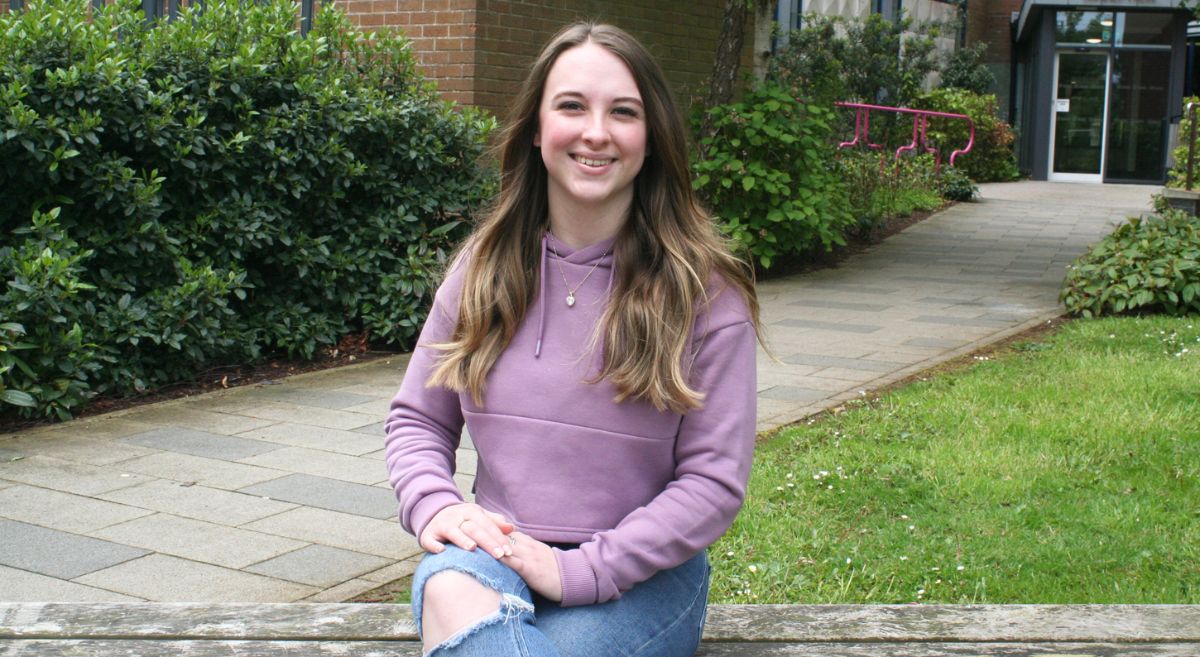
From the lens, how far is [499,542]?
209 centimetres

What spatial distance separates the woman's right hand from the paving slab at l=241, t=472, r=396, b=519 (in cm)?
223

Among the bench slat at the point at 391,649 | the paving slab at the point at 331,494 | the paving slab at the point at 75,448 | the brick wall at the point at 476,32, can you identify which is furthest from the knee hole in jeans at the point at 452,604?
the brick wall at the point at 476,32

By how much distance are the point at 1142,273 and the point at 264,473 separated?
6.20m

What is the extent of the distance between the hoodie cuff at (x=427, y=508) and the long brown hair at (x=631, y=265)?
0.18 meters

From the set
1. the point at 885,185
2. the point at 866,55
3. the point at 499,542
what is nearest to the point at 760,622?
the point at 499,542

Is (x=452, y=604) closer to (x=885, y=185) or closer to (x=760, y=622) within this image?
(x=760, y=622)

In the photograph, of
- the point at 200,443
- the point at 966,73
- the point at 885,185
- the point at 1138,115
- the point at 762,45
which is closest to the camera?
the point at 200,443

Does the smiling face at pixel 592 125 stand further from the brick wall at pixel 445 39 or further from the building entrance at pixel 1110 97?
the building entrance at pixel 1110 97

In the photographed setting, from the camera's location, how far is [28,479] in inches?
187

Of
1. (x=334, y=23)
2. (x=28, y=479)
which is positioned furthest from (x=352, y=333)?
(x=28, y=479)

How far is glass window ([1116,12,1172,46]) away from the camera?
2398 centimetres

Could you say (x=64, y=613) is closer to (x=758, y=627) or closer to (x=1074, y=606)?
(x=758, y=627)

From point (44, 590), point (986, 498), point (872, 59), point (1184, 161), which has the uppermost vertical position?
point (872, 59)

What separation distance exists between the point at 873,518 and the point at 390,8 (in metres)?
7.02
